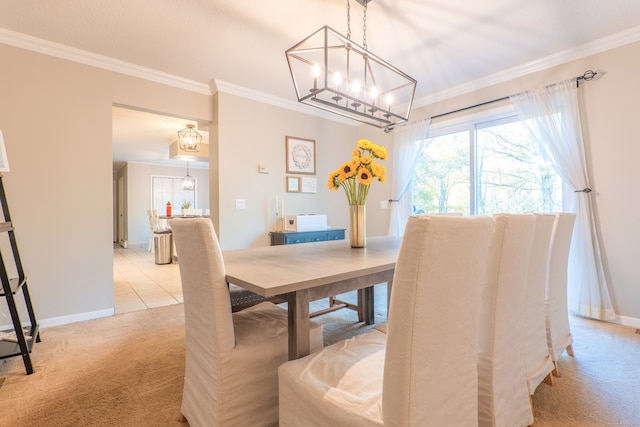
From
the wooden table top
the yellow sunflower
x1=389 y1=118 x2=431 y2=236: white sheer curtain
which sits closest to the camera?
the wooden table top

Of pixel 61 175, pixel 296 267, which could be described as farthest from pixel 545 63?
pixel 61 175

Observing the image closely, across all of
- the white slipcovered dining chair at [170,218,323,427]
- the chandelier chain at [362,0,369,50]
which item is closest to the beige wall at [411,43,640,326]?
the chandelier chain at [362,0,369,50]

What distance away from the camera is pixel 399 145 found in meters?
4.14

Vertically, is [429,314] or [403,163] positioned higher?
[403,163]

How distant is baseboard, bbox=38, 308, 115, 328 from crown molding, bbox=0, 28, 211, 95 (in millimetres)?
2301

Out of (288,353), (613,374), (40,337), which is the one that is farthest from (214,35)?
(613,374)

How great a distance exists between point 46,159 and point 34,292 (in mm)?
1136

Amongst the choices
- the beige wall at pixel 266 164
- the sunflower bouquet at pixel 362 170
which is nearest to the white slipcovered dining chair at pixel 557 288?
the sunflower bouquet at pixel 362 170

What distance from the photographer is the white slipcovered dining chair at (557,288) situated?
67.7 inches

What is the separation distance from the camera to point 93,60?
280 centimetres

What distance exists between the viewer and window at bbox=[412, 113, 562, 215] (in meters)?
3.14

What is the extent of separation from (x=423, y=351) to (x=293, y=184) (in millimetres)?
3481

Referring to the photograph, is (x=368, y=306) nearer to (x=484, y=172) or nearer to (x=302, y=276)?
(x=302, y=276)

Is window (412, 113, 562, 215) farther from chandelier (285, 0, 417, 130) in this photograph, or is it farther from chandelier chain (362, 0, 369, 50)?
chandelier chain (362, 0, 369, 50)
